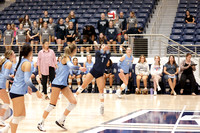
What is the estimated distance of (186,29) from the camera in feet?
54.5

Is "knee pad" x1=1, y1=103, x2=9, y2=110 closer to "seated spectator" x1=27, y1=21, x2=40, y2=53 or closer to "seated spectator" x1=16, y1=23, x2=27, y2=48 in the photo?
"seated spectator" x1=16, y1=23, x2=27, y2=48

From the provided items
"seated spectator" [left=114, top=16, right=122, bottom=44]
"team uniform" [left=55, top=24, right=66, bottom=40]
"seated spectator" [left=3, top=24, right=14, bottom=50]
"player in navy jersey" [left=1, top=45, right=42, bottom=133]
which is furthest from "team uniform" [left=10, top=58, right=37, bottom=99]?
"seated spectator" [left=3, top=24, right=14, bottom=50]

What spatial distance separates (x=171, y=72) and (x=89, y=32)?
3.78m

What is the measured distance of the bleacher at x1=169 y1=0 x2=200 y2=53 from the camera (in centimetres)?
1609

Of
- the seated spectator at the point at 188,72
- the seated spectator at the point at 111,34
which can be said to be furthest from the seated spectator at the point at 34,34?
the seated spectator at the point at 188,72

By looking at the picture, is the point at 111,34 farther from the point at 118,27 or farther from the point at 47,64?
the point at 47,64

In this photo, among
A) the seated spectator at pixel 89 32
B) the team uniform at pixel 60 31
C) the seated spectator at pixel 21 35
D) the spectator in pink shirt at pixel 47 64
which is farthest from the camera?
the seated spectator at pixel 21 35

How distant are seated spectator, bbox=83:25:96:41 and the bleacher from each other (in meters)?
3.61

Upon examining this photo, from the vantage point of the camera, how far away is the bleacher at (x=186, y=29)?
16.1m

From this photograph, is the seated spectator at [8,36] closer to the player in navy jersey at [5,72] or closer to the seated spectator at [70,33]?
the seated spectator at [70,33]

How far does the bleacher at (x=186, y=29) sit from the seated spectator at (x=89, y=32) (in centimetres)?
361

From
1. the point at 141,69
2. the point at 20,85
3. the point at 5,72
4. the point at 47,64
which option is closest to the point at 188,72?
the point at 141,69

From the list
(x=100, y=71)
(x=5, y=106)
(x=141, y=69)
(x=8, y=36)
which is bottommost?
(x=5, y=106)

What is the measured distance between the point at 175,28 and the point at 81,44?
4.78 m
